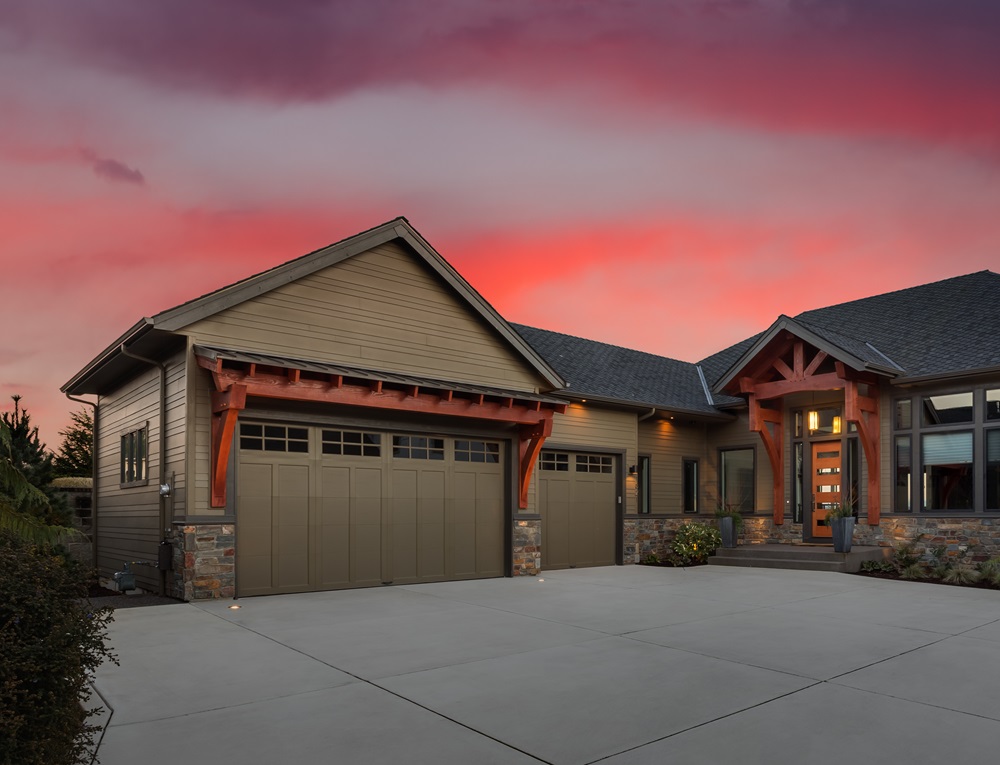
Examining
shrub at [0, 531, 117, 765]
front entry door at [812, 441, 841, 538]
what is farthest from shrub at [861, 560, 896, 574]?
shrub at [0, 531, 117, 765]

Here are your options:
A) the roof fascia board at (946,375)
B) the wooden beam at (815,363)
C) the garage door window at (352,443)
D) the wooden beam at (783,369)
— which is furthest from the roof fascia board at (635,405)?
the garage door window at (352,443)

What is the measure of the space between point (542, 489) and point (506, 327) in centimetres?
357

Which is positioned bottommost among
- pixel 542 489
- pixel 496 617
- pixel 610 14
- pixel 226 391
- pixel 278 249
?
pixel 496 617

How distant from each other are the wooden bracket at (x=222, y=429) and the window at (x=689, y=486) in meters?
11.6

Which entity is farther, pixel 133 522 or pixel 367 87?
pixel 367 87

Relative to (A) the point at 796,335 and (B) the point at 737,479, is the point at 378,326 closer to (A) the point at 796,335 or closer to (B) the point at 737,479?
(A) the point at 796,335

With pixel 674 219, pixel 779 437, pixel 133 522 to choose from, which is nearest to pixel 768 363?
pixel 779 437

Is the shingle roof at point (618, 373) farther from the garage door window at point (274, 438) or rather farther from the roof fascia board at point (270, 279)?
the garage door window at point (274, 438)

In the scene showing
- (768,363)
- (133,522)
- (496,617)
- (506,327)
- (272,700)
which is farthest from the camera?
(768,363)

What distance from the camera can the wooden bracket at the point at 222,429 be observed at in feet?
33.2

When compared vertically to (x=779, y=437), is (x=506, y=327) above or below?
above

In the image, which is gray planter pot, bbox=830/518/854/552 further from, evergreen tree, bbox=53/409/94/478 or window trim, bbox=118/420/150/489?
evergreen tree, bbox=53/409/94/478

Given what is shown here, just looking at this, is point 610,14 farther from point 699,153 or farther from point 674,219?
point 674,219

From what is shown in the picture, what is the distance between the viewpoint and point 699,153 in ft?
50.8
